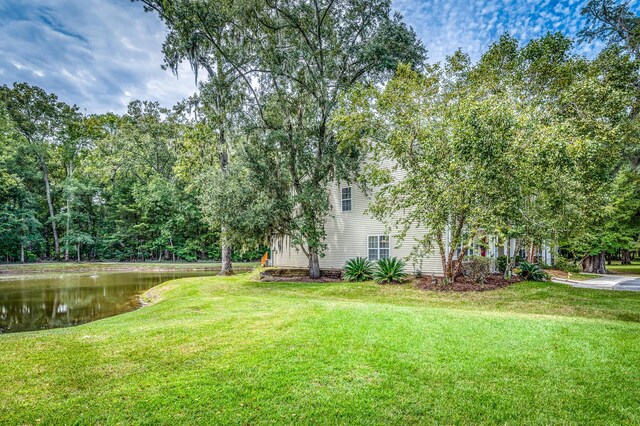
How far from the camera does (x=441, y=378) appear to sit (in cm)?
389

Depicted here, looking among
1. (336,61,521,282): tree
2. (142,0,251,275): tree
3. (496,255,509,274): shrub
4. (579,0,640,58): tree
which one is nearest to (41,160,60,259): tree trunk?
(142,0,251,275): tree

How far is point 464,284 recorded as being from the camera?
11.4 metres

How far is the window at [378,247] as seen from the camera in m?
15.5

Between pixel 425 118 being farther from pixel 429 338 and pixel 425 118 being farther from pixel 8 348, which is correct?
pixel 8 348

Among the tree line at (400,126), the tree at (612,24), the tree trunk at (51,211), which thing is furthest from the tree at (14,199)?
the tree at (612,24)

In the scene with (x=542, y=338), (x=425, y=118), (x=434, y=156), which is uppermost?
(x=425, y=118)

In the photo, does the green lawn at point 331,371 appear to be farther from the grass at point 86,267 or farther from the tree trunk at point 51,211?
the tree trunk at point 51,211

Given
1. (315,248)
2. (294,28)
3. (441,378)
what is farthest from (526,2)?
(441,378)

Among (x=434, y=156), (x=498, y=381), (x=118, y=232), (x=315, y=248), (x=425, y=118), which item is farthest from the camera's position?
(x=118, y=232)

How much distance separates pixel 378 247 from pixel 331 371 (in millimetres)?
12074

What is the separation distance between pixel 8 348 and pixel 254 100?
491 inches

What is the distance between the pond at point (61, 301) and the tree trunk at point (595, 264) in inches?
972

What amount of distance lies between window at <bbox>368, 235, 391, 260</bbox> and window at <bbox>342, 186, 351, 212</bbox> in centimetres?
222

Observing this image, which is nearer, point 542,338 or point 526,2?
point 542,338
